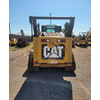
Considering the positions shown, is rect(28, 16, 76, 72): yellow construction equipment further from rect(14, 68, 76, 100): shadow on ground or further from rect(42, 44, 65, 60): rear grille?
rect(14, 68, 76, 100): shadow on ground

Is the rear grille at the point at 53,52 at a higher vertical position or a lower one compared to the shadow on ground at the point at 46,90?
higher

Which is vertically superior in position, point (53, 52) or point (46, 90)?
point (53, 52)

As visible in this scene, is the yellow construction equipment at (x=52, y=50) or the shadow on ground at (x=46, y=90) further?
the yellow construction equipment at (x=52, y=50)

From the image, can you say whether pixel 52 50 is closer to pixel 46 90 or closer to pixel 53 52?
pixel 53 52

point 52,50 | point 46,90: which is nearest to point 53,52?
point 52,50

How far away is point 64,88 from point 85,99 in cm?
69

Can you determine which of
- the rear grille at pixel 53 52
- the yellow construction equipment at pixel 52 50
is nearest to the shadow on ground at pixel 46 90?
the yellow construction equipment at pixel 52 50

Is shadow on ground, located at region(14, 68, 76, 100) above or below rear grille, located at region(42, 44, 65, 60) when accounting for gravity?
below

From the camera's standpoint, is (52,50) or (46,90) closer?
(46,90)

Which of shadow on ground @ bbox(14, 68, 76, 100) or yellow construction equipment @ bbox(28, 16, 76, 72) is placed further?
yellow construction equipment @ bbox(28, 16, 76, 72)

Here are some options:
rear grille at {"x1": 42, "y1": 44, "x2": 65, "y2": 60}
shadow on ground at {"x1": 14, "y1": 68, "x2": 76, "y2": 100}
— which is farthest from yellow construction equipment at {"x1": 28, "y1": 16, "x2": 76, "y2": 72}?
shadow on ground at {"x1": 14, "y1": 68, "x2": 76, "y2": 100}

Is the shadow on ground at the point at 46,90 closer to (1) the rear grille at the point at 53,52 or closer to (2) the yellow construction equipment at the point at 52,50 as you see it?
(2) the yellow construction equipment at the point at 52,50
